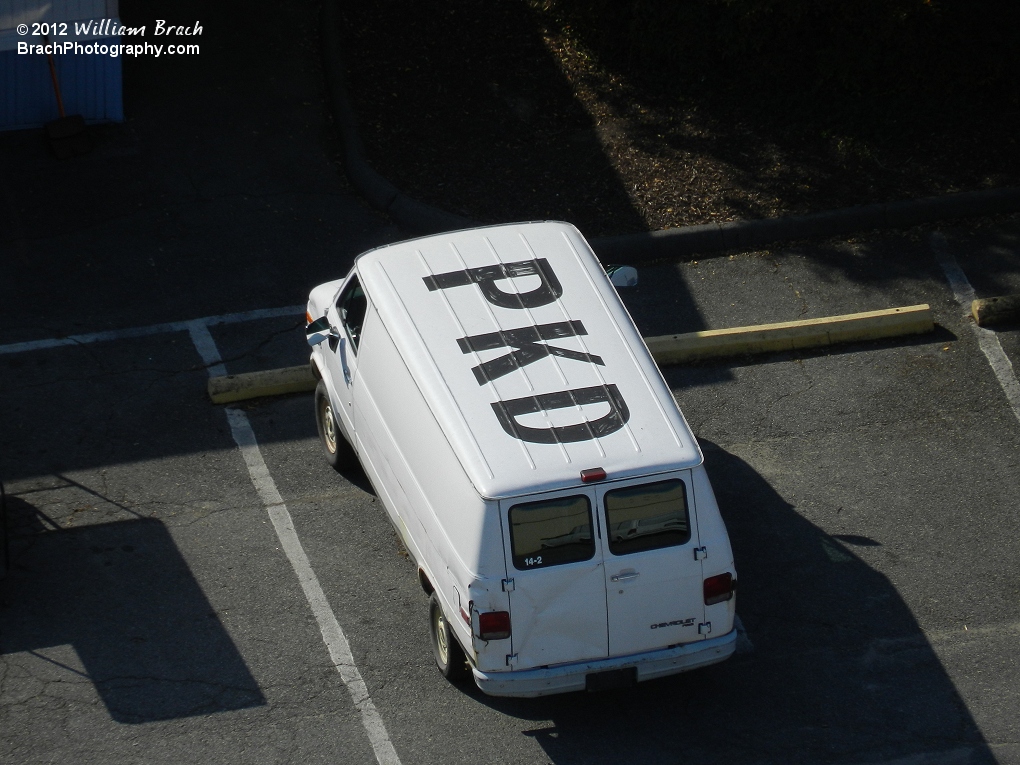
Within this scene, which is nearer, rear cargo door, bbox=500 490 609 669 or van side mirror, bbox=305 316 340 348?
rear cargo door, bbox=500 490 609 669

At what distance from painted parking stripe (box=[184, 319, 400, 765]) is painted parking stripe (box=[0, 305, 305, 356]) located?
0.44 ft

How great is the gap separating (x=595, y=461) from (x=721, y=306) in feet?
15.7

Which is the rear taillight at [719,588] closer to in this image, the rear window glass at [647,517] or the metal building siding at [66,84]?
the rear window glass at [647,517]

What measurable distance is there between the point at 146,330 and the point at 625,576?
5816mm

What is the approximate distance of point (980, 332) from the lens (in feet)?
36.0

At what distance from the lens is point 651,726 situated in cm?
745

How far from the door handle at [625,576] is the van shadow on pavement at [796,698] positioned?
3.62 ft

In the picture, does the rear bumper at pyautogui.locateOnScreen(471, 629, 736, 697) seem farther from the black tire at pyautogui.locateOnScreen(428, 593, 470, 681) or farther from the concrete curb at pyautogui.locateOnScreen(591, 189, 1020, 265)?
the concrete curb at pyautogui.locateOnScreen(591, 189, 1020, 265)

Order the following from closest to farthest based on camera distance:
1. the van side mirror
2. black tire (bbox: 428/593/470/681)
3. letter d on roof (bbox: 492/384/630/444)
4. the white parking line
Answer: letter d on roof (bbox: 492/384/630/444)
black tire (bbox: 428/593/470/681)
the van side mirror
the white parking line

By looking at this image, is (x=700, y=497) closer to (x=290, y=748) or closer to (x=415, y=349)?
(x=415, y=349)

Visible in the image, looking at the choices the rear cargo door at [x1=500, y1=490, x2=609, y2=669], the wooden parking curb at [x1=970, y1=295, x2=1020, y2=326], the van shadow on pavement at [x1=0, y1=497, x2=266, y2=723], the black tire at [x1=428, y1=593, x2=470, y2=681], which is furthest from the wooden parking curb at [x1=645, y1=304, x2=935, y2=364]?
the van shadow on pavement at [x1=0, y1=497, x2=266, y2=723]

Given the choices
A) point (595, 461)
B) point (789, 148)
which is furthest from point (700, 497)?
point (789, 148)

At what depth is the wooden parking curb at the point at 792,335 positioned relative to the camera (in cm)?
1056

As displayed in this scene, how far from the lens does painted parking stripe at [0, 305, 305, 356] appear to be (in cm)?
1054
